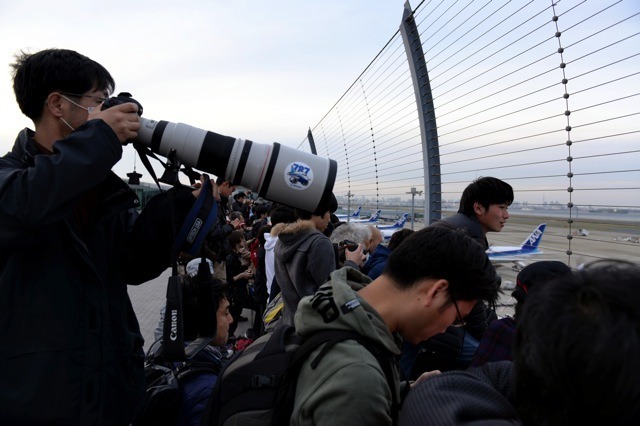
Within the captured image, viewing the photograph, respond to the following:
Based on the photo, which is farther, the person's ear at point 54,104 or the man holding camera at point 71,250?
the person's ear at point 54,104

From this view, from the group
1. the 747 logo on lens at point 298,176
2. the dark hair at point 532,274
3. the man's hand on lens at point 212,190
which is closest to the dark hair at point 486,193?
the dark hair at point 532,274

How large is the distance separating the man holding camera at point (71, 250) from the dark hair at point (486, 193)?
201cm

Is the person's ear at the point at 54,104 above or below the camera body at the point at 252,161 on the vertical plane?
above

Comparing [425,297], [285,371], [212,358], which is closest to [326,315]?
[285,371]

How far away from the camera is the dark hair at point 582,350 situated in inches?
28.0

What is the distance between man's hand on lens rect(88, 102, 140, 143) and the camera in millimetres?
1553

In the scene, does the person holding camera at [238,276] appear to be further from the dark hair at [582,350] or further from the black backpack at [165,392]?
the dark hair at [582,350]

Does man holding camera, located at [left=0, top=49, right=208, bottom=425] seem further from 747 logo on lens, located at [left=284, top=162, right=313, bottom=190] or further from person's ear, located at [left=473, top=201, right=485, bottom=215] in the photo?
person's ear, located at [left=473, top=201, right=485, bottom=215]

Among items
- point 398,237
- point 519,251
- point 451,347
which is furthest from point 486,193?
point 519,251

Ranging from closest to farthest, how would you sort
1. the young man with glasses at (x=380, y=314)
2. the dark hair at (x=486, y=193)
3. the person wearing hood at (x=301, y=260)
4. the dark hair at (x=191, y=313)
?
the young man with glasses at (x=380, y=314) < the dark hair at (x=191, y=313) < the dark hair at (x=486, y=193) < the person wearing hood at (x=301, y=260)

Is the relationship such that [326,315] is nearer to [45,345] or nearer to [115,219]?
[45,345]

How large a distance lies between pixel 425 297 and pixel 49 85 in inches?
58.8

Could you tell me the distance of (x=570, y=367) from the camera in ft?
2.43

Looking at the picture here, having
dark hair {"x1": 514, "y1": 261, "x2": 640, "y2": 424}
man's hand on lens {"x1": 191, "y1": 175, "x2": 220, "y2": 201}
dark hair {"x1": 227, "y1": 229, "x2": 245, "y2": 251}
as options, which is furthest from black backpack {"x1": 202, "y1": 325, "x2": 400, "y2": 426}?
dark hair {"x1": 227, "y1": 229, "x2": 245, "y2": 251}
